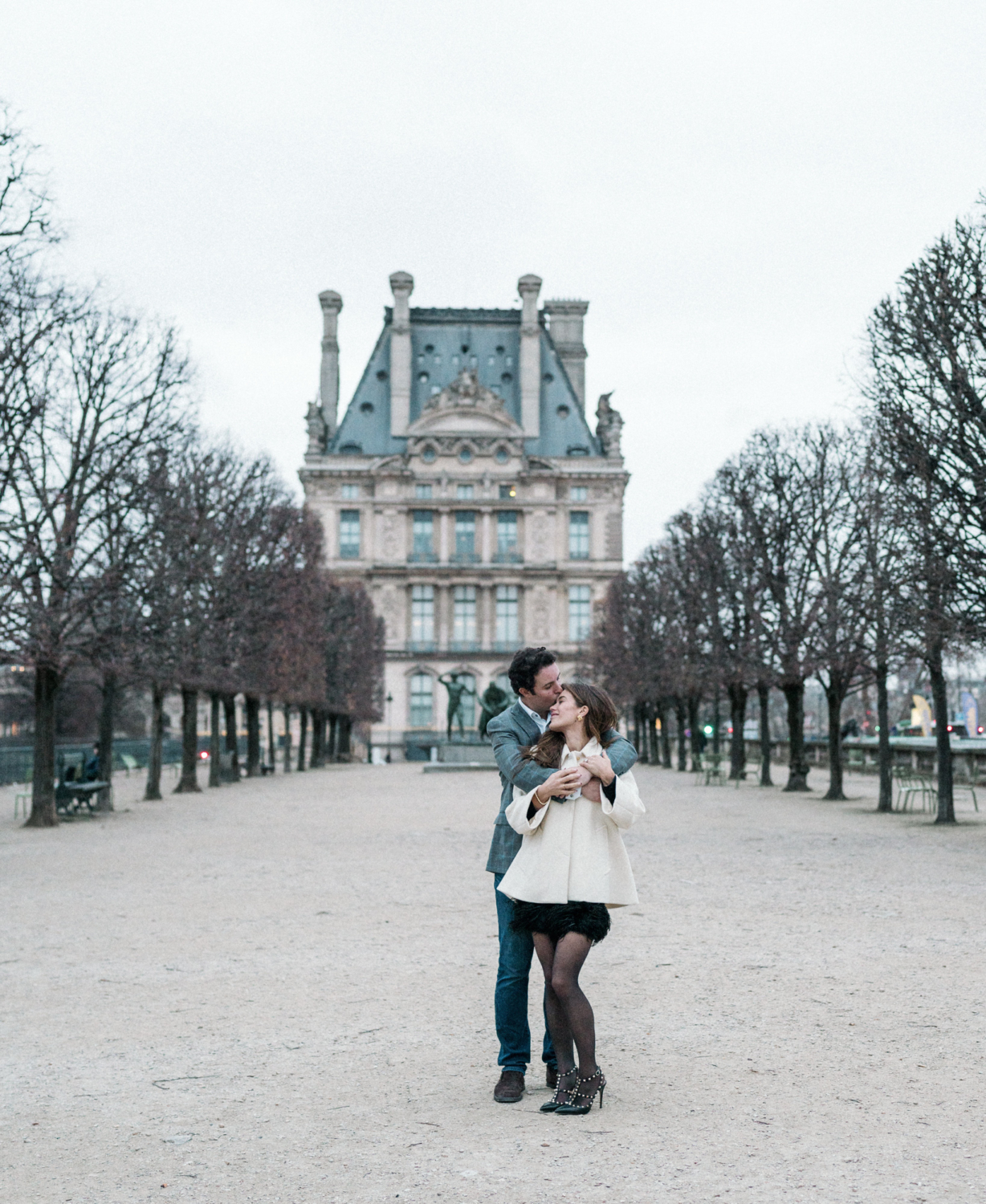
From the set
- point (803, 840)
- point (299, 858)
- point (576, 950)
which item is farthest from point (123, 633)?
point (576, 950)

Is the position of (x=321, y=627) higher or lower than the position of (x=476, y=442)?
lower

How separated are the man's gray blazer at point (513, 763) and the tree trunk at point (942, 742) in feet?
54.7

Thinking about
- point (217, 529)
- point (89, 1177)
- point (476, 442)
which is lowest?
point (89, 1177)

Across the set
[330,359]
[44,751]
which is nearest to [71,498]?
[44,751]

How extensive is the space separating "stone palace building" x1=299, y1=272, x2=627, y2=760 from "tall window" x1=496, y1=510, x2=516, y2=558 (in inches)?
3.9

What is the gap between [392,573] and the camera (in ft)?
305

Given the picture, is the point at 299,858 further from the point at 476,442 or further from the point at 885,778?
the point at 476,442

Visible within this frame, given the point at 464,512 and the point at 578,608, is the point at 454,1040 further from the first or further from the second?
the point at 578,608

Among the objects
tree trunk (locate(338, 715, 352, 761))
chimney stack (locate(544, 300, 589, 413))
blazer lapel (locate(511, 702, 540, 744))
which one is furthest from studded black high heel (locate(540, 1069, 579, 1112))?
chimney stack (locate(544, 300, 589, 413))

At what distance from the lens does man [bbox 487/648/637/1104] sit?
6.20 meters

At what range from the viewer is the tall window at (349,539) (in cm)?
9312

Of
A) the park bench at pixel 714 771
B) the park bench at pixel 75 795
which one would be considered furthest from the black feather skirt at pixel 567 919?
the park bench at pixel 714 771

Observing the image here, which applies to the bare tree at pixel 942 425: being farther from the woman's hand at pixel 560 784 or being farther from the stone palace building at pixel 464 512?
the stone palace building at pixel 464 512

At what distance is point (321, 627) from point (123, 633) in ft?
87.9
